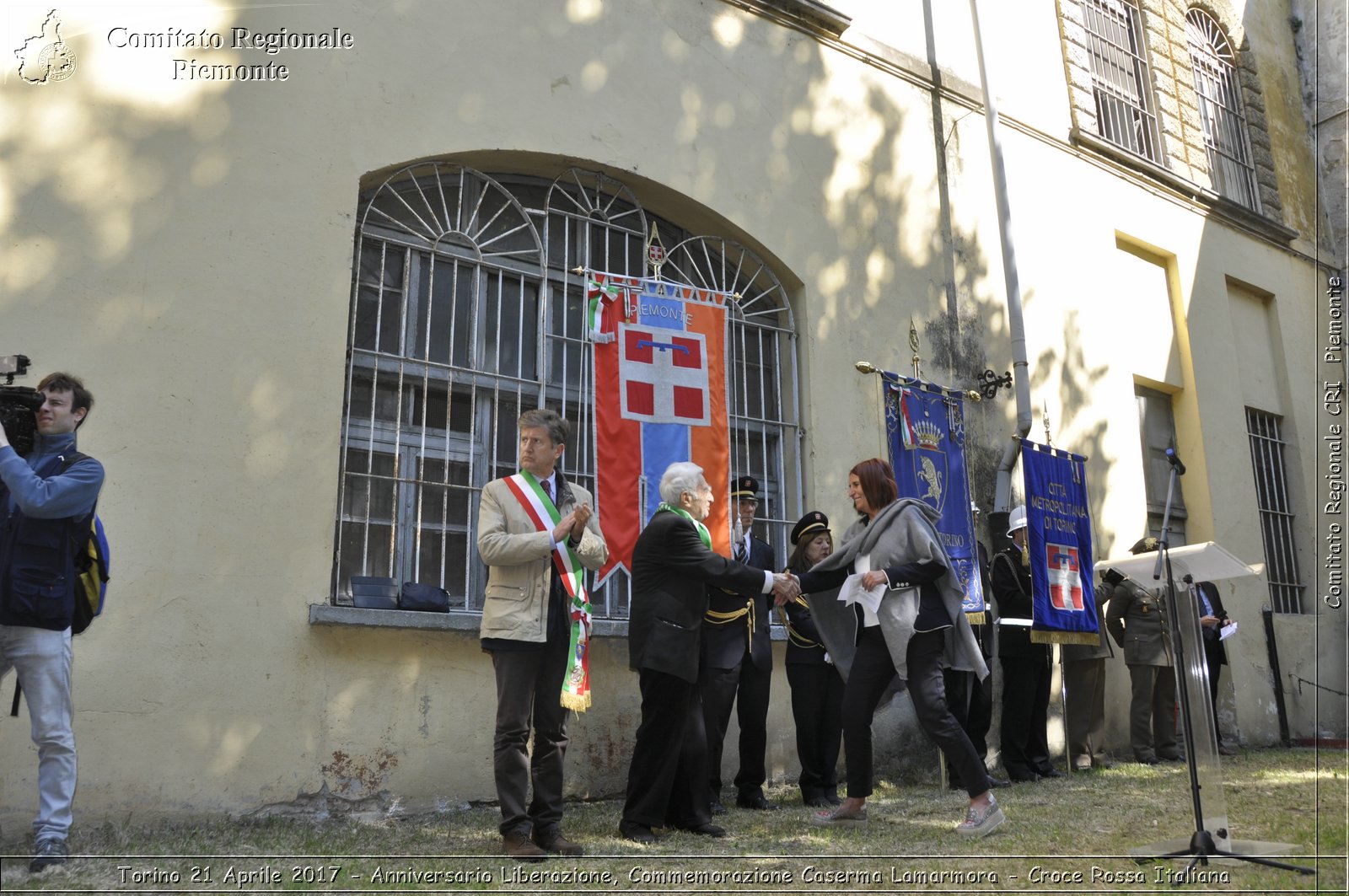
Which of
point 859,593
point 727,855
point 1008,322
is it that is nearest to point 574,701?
point 727,855

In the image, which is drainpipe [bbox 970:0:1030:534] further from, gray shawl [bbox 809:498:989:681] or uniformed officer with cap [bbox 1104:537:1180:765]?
gray shawl [bbox 809:498:989:681]

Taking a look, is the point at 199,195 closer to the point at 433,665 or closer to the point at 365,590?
the point at 365,590

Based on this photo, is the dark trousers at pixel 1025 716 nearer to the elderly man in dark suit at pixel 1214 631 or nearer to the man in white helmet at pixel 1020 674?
the man in white helmet at pixel 1020 674

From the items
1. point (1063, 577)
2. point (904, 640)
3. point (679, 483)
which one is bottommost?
point (904, 640)

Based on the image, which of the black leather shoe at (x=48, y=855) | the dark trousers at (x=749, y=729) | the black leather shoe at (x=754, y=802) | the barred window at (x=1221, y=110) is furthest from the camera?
the barred window at (x=1221, y=110)

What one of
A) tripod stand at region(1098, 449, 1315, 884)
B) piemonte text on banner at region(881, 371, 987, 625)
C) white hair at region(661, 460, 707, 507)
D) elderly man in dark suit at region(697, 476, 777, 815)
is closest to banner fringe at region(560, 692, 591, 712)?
elderly man in dark suit at region(697, 476, 777, 815)

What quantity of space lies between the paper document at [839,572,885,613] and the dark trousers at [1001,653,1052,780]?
2.91 metres

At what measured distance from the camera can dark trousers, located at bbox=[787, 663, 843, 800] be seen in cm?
626

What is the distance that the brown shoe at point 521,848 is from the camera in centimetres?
446

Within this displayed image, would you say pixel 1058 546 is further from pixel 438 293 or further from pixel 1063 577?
pixel 438 293

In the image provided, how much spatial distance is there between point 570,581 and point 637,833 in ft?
3.89

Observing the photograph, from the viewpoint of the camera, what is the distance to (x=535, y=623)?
184 inches

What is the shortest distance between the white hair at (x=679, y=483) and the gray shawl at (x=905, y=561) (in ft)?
2.91

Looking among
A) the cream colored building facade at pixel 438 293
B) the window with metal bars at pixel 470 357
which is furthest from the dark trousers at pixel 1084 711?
the window with metal bars at pixel 470 357
